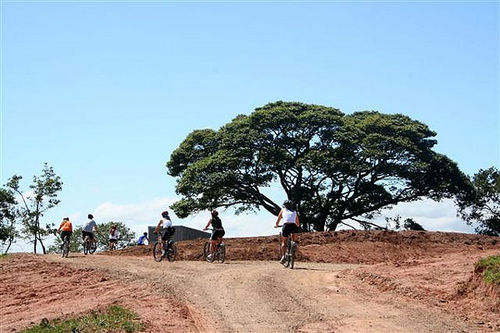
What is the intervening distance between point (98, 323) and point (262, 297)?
158 inches

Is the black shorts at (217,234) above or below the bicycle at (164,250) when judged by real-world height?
above

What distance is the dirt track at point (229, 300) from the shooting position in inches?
465

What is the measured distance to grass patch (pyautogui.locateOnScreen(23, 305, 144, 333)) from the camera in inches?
443

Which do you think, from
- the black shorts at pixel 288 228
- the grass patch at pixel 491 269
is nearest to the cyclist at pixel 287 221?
the black shorts at pixel 288 228

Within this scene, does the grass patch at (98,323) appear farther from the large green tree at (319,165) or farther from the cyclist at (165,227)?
the large green tree at (319,165)

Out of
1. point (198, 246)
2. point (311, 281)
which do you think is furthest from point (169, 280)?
point (198, 246)

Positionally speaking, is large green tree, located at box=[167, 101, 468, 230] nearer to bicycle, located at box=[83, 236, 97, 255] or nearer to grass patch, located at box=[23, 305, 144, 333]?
bicycle, located at box=[83, 236, 97, 255]

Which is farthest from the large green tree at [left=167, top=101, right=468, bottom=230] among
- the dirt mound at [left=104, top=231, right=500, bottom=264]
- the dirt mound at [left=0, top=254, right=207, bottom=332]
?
the dirt mound at [left=0, top=254, right=207, bottom=332]

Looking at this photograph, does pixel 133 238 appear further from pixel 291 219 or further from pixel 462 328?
pixel 462 328

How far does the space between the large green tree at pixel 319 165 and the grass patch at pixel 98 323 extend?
27.2 meters

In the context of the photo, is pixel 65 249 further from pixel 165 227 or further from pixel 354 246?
pixel 354 246

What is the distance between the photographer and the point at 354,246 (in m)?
29.0

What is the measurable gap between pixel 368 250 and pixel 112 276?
13678 mm

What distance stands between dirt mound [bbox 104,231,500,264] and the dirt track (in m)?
6.72
